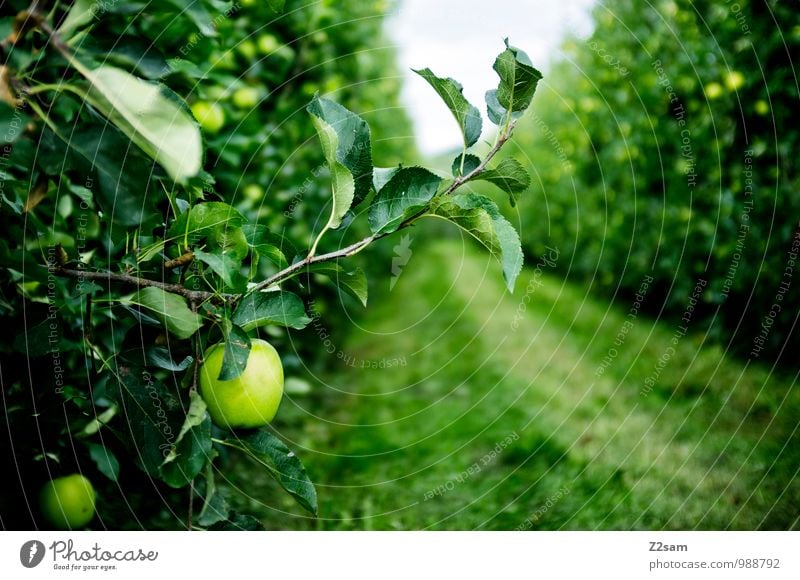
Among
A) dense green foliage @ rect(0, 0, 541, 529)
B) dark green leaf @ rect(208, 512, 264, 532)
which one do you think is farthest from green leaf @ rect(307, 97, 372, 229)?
dark green leaf @ rect(208, 512, 264, 532)

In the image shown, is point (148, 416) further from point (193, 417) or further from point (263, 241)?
point (263, 241)

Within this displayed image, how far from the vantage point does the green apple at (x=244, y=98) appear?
1.31 m

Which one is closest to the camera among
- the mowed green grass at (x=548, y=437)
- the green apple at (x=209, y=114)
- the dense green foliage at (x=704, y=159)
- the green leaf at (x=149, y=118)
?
the green leaf at (x=149, y=118)

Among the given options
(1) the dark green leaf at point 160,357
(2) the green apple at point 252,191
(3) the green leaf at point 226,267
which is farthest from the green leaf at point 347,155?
(2) the green apple at point 252,191

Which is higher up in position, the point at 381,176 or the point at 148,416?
the point at 381,176

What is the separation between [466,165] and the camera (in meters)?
0.63

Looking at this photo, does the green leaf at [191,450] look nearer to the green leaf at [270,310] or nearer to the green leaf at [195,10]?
the green leaf at [270,310]

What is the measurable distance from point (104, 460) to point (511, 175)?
617 mm

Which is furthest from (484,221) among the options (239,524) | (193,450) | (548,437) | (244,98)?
(548,437)

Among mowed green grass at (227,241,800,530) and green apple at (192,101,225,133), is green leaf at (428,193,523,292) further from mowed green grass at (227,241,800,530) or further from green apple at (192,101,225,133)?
mowed green grass at (227,241,800,530)

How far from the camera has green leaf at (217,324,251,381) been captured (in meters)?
0.53

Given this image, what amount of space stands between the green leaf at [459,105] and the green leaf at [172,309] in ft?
1.02
